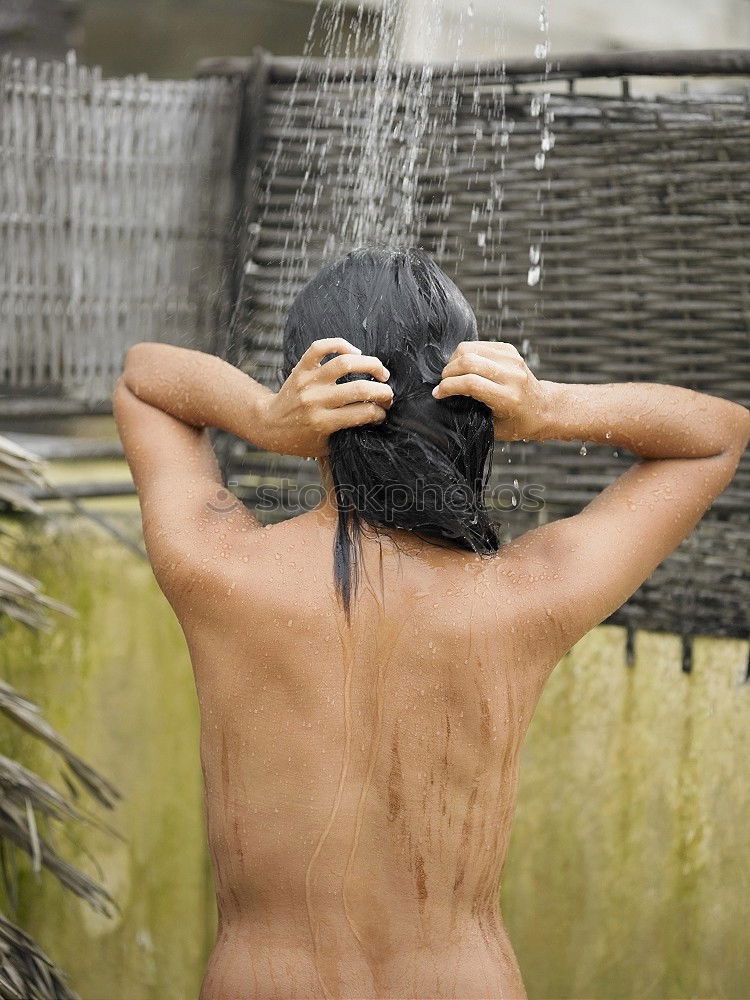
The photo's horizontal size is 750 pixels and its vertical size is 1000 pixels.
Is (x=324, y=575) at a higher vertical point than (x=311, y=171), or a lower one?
lower

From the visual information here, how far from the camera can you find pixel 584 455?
9.53 feet

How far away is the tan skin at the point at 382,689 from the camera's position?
5.71 ft

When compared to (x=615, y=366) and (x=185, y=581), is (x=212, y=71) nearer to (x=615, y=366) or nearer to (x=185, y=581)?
(x=615, y=366)

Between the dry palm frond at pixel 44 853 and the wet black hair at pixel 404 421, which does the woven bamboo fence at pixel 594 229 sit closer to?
the wet black hair at pixel 404 421

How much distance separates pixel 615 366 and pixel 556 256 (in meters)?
0.31

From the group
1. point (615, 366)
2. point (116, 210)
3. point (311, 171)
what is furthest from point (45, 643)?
point (615, 366)

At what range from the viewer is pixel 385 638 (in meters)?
1.74

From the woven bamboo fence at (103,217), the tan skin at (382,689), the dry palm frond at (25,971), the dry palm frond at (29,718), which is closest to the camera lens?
the tan skin at (382,689)

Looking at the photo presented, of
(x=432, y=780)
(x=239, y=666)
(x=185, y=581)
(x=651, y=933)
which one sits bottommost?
(x=651, y=933)

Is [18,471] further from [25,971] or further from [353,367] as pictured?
[353,367]

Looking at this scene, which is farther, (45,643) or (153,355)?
(45,643)

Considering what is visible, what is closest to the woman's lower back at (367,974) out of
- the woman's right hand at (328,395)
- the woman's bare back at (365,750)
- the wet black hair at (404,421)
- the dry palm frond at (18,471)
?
the woman's bare back at (365,750)

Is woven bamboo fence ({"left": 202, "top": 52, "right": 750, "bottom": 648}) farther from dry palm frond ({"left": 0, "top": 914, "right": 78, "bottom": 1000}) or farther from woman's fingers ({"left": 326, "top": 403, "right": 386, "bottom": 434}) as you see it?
dry palm frond ({"left": 0, "top": 914, "right": 78, "bottom": 1000})

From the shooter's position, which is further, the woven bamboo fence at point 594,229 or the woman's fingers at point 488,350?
the woven bamboo fence at point 594,229
